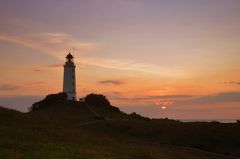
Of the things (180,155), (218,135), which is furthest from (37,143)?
(218,135)

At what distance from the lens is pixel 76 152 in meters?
26.8

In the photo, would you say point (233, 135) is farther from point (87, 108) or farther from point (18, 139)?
point (87, 108)

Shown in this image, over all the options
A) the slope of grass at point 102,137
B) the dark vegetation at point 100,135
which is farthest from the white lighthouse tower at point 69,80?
the slope of grass at point 102,137

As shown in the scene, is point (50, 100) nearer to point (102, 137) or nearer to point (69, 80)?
point (69, 80)

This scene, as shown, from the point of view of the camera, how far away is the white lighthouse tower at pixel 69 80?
4002 inches

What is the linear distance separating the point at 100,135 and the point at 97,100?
5129 cm

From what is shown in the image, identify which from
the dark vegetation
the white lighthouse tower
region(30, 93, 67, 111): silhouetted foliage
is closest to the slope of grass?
the dark vegetation

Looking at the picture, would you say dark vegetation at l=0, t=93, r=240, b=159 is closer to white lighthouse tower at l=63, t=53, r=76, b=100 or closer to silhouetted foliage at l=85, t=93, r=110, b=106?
silhouetted foliage at l=85, t=93, r=110, b=106

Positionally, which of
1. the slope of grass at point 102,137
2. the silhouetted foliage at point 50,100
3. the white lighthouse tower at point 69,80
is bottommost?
the slope of grass at point 102,137

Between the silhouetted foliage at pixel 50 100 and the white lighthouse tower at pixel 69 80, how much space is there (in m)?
2.93

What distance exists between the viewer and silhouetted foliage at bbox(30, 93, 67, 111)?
96.0m

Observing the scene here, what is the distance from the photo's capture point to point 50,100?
9681cm

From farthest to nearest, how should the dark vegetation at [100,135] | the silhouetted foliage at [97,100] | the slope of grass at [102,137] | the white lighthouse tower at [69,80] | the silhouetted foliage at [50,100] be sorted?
1. the white lighthouse tower at [69,80]
2. the silhouetted foliage at [97,100]
3. the silhouetted foliage at [50,100]
4. the dark vegetation at [100,135]
5. the slope of grass at [102,137]

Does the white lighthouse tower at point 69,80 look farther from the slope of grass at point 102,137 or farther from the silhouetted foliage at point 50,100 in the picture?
the slope of grass at point 102,137
